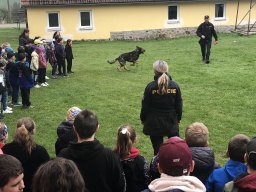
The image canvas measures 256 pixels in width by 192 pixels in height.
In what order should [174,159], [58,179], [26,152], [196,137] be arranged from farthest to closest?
[26,152]
[196,137]
[174,159]
[58,179]

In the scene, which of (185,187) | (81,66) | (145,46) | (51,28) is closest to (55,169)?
(185,187)

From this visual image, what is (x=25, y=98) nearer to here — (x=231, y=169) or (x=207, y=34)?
(x=231, y=169)

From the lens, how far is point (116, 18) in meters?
28.2

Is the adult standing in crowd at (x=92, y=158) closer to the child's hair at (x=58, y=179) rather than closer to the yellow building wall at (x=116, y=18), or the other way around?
the child's hair at (x=58, y=179)

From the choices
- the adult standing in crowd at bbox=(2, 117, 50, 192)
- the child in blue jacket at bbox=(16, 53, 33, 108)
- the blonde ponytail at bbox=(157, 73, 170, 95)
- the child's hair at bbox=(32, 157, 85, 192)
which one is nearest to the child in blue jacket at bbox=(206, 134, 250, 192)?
the child's hair at bbox=(32, 157, 85, 192)

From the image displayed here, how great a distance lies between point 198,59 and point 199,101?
698cm

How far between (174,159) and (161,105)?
10.7 feet

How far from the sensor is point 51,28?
2733 centimetres

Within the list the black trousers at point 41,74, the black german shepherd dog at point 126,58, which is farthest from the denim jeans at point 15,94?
the black german shepherd dog at point 126,58

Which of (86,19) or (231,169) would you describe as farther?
(86,19)

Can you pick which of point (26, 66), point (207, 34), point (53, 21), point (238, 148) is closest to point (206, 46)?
point (207, 34)

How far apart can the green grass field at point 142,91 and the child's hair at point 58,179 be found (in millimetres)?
4889

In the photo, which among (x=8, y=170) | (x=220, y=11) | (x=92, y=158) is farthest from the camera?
(x=220, y=11)

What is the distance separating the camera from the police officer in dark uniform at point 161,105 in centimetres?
626
